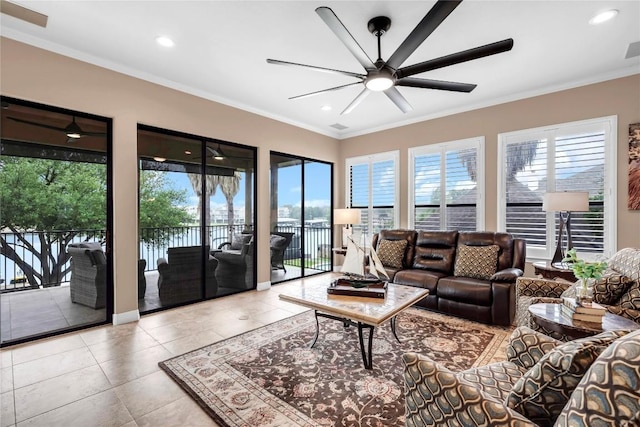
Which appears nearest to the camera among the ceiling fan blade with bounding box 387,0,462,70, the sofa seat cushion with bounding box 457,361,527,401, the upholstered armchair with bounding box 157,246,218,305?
the sofa seat cushion with bounding box 457,361,527,401

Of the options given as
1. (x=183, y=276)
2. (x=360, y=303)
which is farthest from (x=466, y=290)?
(x=183, y=276)

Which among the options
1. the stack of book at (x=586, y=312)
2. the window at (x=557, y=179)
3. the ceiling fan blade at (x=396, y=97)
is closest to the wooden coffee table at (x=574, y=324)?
the stack of book at (x=586, y=312)

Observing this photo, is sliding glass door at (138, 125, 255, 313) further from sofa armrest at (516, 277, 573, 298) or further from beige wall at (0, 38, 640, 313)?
sofa armrest at (516, 277, 573, 298)

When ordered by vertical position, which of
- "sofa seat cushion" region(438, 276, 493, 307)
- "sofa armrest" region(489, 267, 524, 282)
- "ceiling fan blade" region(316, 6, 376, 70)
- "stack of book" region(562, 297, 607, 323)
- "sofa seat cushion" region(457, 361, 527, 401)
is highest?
"ceiling fan blade" region(316, 6, 376, 70)

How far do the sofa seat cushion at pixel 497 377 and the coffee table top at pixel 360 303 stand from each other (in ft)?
2.41

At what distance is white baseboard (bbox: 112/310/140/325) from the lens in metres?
3.47

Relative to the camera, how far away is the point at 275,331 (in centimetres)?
328

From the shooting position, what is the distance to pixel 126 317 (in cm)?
353

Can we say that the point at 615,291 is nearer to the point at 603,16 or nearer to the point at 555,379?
the point at 555,379

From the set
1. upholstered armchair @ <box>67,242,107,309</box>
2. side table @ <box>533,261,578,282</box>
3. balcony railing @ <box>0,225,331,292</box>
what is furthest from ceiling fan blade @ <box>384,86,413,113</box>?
upholstered armchair @ <box>67,242,107,309</box>

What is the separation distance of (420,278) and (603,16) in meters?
3.16

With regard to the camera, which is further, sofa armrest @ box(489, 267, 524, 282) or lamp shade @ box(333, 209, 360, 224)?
lamp shade @ box(333, 209, 360, 224)

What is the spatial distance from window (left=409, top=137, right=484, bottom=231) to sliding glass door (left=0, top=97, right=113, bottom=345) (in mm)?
4744

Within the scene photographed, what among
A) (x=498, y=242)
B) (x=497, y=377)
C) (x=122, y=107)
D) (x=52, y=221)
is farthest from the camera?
(x=498, y=242)
